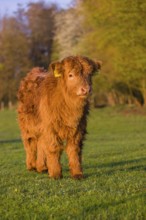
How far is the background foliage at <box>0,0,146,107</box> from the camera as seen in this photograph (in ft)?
139

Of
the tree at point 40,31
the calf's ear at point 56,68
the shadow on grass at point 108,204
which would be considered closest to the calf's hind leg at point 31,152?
the calf's ear at point 56,68

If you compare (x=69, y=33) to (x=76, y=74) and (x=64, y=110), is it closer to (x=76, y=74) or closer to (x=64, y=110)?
(x=64, y=110)

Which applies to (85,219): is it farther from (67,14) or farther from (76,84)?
(67,14)

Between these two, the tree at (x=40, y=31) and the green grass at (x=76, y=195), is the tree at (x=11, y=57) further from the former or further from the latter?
the green grass at (x=76, y=195)

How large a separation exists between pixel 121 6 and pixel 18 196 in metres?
35.4

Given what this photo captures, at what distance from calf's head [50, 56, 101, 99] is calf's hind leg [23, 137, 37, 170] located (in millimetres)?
2285

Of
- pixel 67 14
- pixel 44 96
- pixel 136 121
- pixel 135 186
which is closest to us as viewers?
pixel 135 186

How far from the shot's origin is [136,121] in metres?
A: 40.7

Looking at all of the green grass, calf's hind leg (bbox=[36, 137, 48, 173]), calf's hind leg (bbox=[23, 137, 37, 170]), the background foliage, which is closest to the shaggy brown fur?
calf's hind leg (bbox=[36, 137, 48, 173])

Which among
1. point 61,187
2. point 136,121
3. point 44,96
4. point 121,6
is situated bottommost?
point 136,121

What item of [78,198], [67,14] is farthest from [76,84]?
[67,14]

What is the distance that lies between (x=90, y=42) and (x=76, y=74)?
42.7 metres

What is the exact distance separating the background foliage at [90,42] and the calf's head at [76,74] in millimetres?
31740

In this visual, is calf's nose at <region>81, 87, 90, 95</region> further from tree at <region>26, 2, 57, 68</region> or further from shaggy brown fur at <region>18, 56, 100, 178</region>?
tree at <region>26, 2, 57, 68</region>
